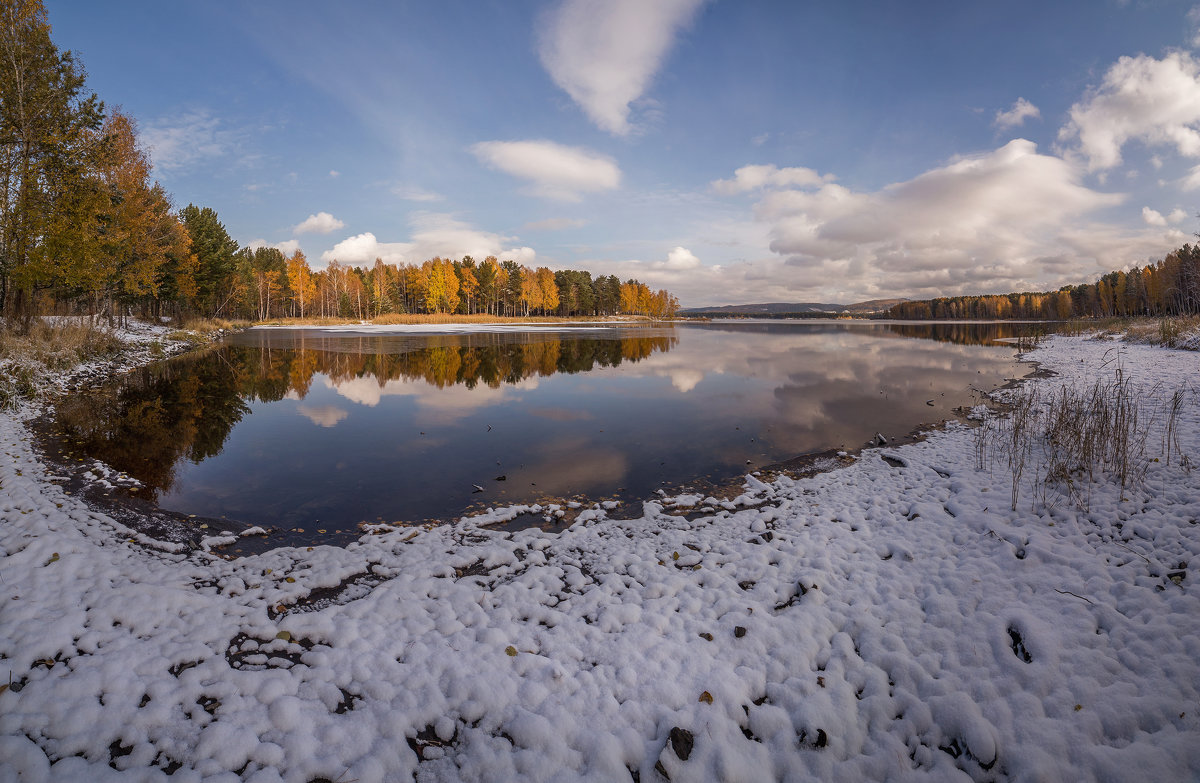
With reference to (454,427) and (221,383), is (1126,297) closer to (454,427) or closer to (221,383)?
(454,427)

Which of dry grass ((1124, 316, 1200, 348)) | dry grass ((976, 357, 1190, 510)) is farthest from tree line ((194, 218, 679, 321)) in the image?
dry grass ((1124, 316, 1200, 348))

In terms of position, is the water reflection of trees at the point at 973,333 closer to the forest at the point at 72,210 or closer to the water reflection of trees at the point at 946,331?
Result: the water reflection of trees at the point at 946,331

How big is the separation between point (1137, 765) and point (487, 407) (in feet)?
48.3

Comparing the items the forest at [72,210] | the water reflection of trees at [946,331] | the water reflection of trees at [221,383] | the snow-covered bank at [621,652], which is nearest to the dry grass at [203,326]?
the forest at [72,210]

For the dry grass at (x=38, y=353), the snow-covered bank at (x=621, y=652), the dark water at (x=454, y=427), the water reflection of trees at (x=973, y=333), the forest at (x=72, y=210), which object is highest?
the forest at (x=72, y=210)

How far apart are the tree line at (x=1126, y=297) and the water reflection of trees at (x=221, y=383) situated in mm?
70356

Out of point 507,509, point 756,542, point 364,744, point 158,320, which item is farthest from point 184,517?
point 158,320

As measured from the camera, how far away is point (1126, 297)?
98438 millimetres

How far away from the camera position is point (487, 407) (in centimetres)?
1573

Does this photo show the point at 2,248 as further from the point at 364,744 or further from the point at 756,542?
the point at 756,542

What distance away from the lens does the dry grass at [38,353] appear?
45.0ft

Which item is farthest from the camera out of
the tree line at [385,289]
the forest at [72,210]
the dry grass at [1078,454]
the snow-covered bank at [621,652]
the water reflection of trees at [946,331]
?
the tree line at [385,289]

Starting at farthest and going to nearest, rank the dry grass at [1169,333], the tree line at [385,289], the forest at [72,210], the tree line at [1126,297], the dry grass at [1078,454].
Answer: the tree line at [385,289]
the tree line at [1126,297]
the dry grass at [1169,333]
the forest at [72,210]
the dry grass at [1078,454]

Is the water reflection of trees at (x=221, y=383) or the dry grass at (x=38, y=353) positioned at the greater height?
the dry grass at (x=38, y=353)
